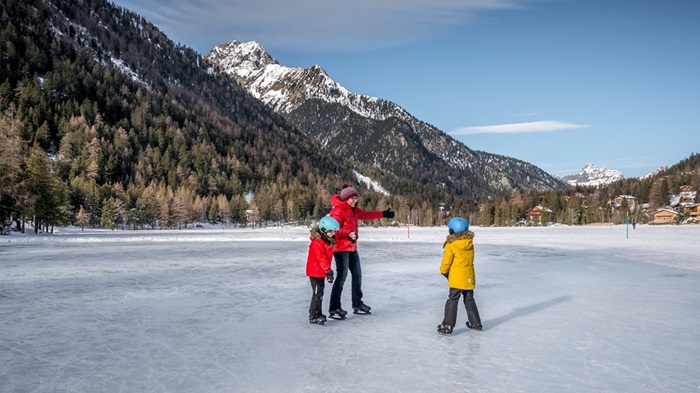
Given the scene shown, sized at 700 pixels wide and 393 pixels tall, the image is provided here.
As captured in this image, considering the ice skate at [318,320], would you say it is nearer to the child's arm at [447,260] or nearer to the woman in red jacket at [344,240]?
the woman in red jacket at [344,240]

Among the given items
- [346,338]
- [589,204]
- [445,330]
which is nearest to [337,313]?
[346,338]

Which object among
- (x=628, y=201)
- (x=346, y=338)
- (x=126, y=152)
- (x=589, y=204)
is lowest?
(x=346, y=338)

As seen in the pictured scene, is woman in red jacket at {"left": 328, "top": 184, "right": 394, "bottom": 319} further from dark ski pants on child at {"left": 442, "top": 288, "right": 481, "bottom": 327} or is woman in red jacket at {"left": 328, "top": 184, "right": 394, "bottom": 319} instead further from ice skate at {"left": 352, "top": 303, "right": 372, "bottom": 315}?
dark ski pants on child at {"left": 442, "top": 288, "right": 481, "bottom": 327}

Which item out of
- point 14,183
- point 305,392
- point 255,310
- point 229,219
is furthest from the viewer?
point 229,219

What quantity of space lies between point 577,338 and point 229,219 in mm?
124015

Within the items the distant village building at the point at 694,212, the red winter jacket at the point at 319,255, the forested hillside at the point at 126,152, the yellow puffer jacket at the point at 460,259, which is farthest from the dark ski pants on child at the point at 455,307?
the distant village building at the point at 694,212

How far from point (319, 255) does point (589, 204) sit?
600 feet

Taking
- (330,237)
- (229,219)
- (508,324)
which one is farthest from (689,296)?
(229,219)

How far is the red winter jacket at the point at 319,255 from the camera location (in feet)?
23.0

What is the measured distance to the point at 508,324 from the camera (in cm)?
743

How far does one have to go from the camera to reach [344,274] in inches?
303

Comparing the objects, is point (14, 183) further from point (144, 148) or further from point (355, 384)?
point (144, 148)

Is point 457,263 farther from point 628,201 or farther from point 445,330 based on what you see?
point 628,201

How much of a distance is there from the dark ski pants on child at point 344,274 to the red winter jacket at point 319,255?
0.48 meters
